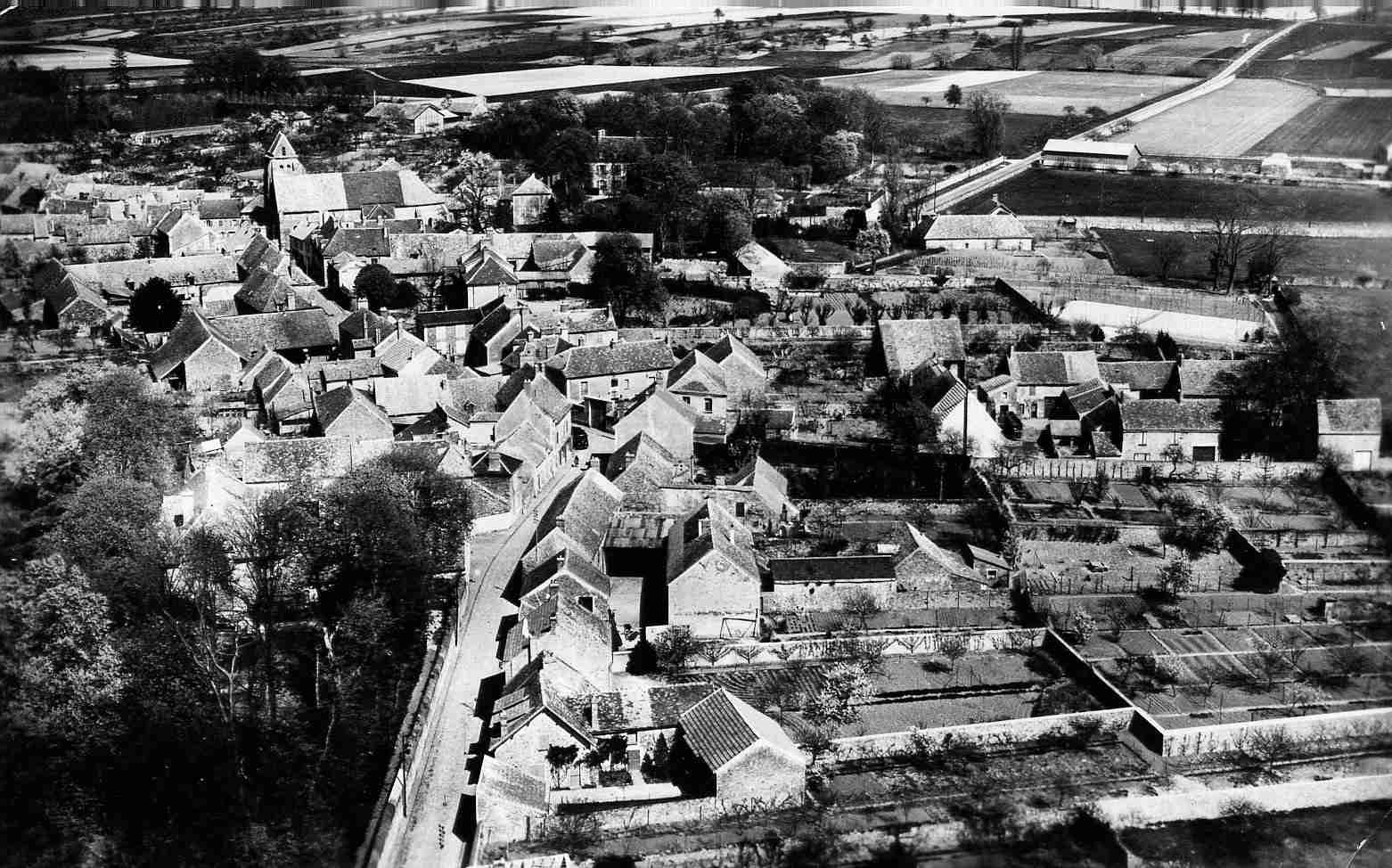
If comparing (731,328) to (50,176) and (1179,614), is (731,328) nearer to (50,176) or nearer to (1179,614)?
(1179,614)

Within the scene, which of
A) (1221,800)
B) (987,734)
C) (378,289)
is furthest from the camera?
(378,289)

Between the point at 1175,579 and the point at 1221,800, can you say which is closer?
the point at 1221,800

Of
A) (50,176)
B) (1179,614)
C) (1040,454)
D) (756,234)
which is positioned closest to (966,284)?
(756,234)

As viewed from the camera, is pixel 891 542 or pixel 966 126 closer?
pixel 891 542

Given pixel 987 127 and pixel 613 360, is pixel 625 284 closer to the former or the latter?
pixel 613 360

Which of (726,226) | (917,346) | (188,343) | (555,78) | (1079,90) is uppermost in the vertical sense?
(555,78)

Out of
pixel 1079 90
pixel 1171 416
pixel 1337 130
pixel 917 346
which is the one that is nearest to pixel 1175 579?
pixel 1171 416

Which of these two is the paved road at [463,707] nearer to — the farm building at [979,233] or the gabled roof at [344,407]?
the gabled roof at [344,407]

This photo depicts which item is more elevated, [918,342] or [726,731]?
[918,342]
